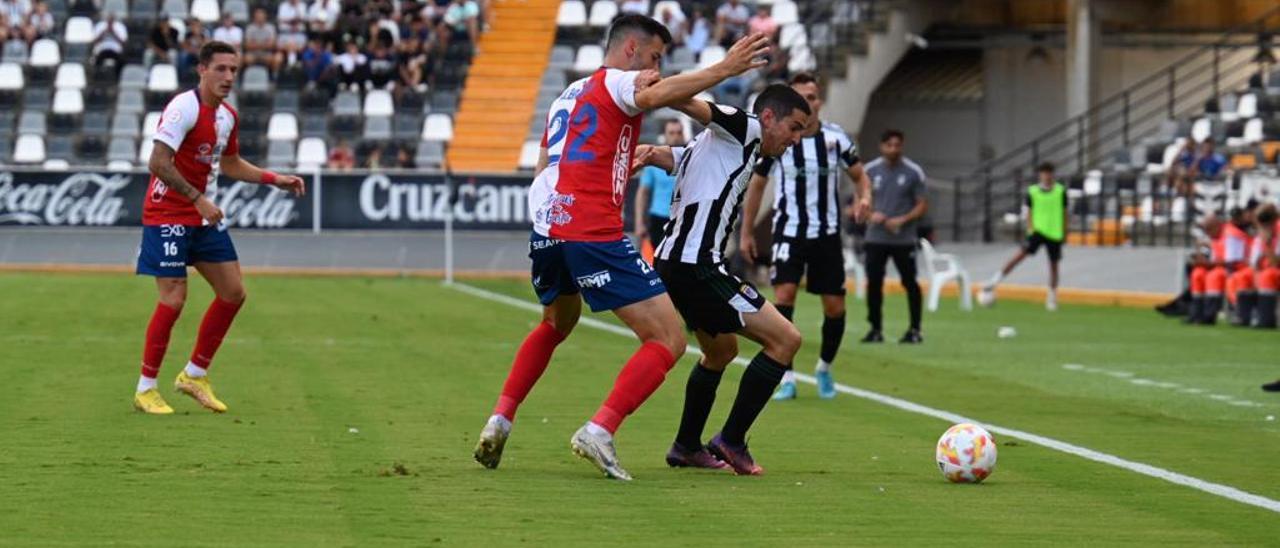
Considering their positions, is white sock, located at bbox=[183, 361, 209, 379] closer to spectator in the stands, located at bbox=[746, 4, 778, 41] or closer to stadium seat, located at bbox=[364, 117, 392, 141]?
stadium seat, located at bbox=[364, 117, 392, 141]

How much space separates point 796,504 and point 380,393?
19.4 ft

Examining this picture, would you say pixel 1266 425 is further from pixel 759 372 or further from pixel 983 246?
pixel 983 246

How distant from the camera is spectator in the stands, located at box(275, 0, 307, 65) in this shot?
143 feet

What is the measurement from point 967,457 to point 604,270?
1.76 meters

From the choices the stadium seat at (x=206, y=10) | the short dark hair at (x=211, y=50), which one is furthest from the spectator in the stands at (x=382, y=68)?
the short dark hair at (x=211, y=50)

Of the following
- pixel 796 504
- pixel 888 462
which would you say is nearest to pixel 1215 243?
pixel 888 462

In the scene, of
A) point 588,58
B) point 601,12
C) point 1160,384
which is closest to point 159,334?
point 1160,384

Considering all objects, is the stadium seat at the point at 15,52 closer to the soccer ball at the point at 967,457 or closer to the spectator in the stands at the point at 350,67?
the spectator in the stands at the point at 350,67

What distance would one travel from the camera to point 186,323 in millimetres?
22109

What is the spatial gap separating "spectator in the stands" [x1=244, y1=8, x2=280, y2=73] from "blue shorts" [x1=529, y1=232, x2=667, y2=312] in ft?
112

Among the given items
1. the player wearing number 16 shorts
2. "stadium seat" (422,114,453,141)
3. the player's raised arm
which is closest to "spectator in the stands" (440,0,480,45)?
"stadium seat" (422,114,453,141)

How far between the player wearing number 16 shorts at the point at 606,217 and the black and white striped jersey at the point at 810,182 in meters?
5.26

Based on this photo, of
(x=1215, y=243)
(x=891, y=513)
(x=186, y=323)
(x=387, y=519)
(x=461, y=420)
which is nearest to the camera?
(x=387, y=519)

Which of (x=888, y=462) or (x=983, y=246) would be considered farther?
(x=983, y=246)
